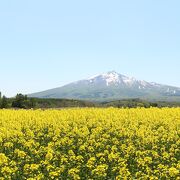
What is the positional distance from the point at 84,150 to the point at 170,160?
3.23m

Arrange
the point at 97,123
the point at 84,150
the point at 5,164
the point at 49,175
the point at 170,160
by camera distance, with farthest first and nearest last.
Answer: the point at 97,123 → the point at 84,150 → the point at 170,160 → the point at 5,164 → the point at 49,175

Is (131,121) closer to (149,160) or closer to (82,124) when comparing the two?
(82,124)

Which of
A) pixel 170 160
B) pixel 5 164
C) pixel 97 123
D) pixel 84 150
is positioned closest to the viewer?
pixel 5 164

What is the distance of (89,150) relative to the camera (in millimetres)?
15930

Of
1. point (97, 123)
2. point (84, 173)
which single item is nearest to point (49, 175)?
point (84, 173)

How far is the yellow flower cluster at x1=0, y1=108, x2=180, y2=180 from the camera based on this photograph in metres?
12.2

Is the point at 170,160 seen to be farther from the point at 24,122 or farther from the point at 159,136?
the point at 24,122

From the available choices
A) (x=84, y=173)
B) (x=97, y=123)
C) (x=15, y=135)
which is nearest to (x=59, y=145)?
(x=15, y=135)

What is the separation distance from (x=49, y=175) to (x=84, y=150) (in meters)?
4.73

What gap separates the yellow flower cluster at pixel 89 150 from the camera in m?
12.2

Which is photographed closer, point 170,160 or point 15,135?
point 170,160

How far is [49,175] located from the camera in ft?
38.3

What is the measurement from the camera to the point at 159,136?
1941 cm

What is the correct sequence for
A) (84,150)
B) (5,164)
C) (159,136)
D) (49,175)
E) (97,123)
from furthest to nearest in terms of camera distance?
(97,123) → (159,136) → (84,150) → (5,164) → (49,175)
